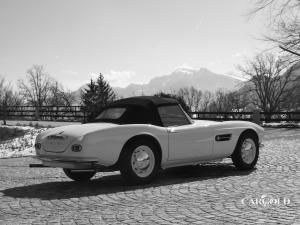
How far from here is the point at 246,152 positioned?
866cm

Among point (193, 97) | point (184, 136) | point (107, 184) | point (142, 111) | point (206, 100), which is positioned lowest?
point (107, 184)

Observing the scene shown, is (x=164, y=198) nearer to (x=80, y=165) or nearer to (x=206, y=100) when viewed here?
(x=80, y=165)

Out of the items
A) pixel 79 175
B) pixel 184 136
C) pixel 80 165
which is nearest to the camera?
pixel 80 165

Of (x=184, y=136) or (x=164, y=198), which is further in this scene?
(x=184, y=136)

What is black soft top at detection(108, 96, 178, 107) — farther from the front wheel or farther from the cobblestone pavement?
the front wheel

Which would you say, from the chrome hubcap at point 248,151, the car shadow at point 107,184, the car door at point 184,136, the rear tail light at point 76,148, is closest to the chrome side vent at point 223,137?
the car door at point 184,136

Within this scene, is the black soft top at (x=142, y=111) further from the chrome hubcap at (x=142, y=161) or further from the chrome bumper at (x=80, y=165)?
the chrome bumper at (x=80, y=165)

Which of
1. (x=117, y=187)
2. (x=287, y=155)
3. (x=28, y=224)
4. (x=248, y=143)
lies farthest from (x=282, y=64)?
(x=28, y=224)

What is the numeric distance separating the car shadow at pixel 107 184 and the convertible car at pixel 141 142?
0.85 ft

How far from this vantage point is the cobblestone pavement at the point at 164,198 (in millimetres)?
4891

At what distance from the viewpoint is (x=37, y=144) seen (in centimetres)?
750

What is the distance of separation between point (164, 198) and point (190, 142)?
1949 mm

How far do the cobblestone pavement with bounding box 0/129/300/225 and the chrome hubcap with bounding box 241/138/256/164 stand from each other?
275 mm

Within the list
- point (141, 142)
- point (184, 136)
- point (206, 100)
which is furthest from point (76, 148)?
point (206, 100)
